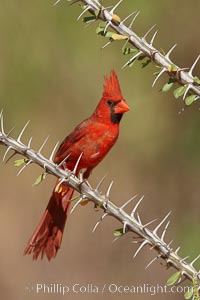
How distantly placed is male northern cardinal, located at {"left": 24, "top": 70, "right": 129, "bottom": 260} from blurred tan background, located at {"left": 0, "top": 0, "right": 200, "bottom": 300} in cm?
230

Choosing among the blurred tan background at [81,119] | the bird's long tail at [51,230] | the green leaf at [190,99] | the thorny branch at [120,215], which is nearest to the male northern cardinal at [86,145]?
the bird's long tail at [51,230]

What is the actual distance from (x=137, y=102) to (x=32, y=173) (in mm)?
1040

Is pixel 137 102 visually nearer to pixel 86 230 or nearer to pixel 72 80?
pixel 72 80

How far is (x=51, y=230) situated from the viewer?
356 centimetres

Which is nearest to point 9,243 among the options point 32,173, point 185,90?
point 32,173

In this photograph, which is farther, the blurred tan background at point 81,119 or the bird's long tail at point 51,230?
the blurred tan background at point 81,119

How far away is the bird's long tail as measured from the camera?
3400mm

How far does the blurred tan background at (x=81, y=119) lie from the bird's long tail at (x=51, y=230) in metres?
2.40

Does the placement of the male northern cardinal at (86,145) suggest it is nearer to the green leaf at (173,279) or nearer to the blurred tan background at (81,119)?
the green leaf at (173,279)

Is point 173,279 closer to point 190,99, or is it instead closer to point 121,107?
point 190,99

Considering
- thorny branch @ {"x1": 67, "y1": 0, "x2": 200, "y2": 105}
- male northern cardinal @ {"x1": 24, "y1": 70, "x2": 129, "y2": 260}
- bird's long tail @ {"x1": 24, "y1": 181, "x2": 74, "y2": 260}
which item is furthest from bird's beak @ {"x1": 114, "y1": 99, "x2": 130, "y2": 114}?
thorny branch @ {"x1": 67, "y1": 0, "x2": 200, "y2": 105}

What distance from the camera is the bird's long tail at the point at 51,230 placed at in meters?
3.40

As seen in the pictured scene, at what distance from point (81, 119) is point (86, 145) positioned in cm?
245

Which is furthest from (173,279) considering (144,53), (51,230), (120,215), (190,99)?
(51,230)
